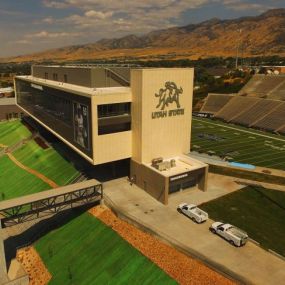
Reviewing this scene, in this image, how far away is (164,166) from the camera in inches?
1812

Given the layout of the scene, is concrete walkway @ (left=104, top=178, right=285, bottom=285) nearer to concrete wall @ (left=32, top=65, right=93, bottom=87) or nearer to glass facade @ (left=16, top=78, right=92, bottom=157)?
glass facade @ (left=16, top=78, right=92, bottom=157)

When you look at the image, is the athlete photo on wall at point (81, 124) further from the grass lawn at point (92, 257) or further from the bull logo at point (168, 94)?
the grass lawn at point (92, 257)

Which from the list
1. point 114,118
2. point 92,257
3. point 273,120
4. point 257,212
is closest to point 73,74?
point 114,118

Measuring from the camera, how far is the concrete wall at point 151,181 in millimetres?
43000

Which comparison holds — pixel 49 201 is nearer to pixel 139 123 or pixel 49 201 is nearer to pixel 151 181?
pixel 151 181

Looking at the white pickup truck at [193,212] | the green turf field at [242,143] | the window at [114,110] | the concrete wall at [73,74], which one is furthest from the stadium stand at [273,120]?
the concrete wall at [73,74]

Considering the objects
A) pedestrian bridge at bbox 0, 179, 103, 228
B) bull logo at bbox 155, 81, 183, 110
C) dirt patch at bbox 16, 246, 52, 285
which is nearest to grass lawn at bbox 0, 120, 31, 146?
pedestrian bridge at bbox 0, 179, 103, 228

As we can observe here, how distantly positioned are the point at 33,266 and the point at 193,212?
20771 mm

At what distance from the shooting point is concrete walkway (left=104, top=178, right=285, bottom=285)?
2975 centimetres

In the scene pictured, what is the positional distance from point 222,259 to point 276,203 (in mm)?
16662

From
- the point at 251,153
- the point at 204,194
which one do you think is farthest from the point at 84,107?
the point at 251,153

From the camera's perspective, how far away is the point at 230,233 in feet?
112

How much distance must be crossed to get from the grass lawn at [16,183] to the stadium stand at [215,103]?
67129 millimetres

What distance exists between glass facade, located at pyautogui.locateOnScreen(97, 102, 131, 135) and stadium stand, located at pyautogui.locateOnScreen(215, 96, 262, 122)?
5854 cm
